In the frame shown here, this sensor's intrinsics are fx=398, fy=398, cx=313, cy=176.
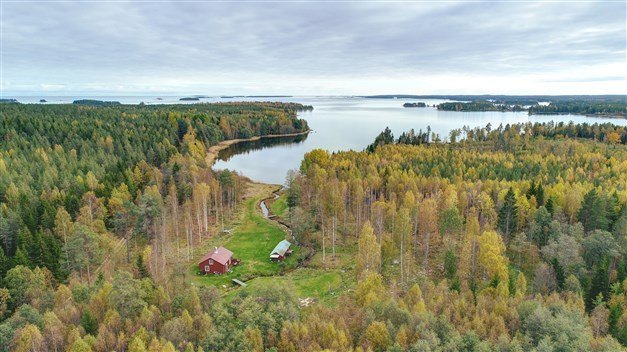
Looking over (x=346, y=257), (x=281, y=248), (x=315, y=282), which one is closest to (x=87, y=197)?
(x=281, y=248)

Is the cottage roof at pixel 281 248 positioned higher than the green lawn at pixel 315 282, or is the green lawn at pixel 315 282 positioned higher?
the cottage roof at pixel 281 248

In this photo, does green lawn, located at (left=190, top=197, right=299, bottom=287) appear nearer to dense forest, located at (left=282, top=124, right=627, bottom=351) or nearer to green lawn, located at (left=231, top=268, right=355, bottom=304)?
green lawn, located at (left=231, top=268, right=355, bottom=304)

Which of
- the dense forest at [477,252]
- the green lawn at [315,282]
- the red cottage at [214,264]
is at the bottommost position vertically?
the green lawn at [315,282]

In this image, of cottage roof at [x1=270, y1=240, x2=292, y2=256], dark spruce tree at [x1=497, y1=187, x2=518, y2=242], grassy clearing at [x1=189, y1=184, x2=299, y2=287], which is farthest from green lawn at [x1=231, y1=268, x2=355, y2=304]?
dark spruce tree at [x1=497, y1=187, x2=518, y2=242]

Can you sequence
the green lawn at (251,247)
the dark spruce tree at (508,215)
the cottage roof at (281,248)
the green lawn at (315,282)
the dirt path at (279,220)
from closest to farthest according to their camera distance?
the green lawn at (315,282) → the green lawn at (251,247) → the cottage roof at (281,248) → the dirt path at (279,220) → the dark spruce tree at (508,215)

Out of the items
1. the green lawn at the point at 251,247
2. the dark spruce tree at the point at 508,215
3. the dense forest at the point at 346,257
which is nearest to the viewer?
the dense forest at the point at 346,257

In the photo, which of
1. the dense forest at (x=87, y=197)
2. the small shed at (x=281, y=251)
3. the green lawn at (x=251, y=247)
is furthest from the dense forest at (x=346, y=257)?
the green lawn at (x=251, y=247)

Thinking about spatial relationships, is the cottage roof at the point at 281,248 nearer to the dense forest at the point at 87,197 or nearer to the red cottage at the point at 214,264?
the red cottage at the point at 214,264
